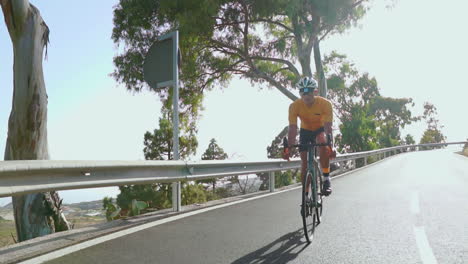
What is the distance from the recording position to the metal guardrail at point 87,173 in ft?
12.6

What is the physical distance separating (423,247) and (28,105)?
26.9 feet

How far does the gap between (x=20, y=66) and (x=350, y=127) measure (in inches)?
860

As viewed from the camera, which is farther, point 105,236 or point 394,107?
point 394,107

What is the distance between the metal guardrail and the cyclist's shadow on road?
2004 millimetres

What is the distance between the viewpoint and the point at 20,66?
9.16 m

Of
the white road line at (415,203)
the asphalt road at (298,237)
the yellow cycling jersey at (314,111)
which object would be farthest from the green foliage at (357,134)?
the yellow cycling jersey at (314,111)

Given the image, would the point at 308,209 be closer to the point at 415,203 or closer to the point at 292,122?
the point at 292,122

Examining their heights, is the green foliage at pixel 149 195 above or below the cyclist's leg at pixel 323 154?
below

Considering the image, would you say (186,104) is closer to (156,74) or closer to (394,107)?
(156,74)

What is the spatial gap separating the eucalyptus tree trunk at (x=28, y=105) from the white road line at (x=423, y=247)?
6.98 meters

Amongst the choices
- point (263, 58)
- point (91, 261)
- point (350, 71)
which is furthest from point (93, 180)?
point (350, 71)

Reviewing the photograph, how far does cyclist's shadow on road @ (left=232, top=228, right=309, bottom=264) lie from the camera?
13.7 feet

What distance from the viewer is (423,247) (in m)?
4.66

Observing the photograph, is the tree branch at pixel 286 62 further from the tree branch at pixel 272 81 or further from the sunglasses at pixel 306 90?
the sunglasses at pixel 306 90
